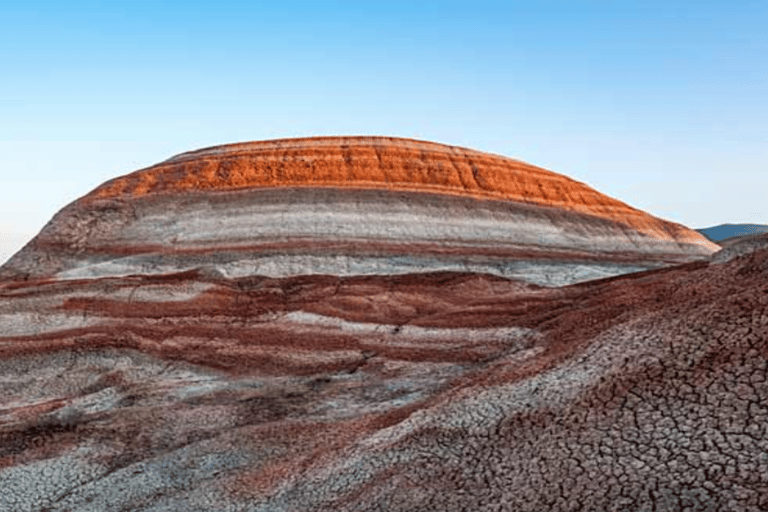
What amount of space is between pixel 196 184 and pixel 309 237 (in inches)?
505

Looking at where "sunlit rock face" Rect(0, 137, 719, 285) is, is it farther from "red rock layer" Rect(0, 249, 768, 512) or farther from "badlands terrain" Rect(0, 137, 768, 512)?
"red rock layer" Rect(0, 249, 768, 512)

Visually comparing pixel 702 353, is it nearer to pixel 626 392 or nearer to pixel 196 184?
pixel 626 392

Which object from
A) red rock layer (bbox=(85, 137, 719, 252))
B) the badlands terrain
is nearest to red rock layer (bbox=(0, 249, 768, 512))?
the badlands terrain

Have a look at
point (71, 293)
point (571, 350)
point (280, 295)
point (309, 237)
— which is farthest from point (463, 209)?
point (571, 350)

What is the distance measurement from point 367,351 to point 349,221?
70.1 ft

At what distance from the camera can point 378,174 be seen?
50.9 meters

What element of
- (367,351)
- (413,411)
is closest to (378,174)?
(367,351)

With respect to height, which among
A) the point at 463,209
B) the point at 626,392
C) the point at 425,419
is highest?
the point at 463,209

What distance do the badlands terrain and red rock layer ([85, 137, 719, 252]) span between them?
0.31 m

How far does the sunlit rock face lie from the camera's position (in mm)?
38812

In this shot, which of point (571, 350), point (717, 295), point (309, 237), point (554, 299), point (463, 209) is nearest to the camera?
point (717, 295)

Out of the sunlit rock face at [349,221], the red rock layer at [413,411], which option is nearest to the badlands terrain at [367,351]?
the red rock layer at [413,411]

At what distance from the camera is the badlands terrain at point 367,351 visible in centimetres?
891

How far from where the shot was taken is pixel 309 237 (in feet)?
134
